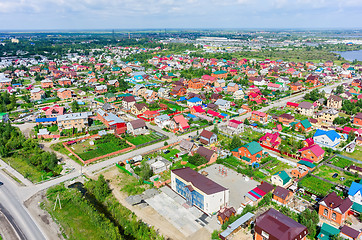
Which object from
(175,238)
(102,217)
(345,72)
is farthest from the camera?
(345,72)

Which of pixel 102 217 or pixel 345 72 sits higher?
pixel 345 72

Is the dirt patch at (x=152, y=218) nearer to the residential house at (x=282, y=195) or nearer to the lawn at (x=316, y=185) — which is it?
the residential house at (x=282, y=195)

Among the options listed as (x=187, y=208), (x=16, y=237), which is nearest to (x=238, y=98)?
(x=187, y=208)

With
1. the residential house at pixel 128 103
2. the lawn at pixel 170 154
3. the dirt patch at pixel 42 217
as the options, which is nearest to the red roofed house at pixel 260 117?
the lawn at pixel 170 154

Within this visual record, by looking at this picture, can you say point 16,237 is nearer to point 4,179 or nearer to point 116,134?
point 4,179

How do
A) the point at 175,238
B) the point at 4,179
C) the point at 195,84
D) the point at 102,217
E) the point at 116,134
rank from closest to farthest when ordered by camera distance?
the point at 175,238
the point at 102,217
the point at 4,179
the point at 116,134
the point at 195,84

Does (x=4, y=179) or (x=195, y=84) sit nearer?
(x=4, y=179)

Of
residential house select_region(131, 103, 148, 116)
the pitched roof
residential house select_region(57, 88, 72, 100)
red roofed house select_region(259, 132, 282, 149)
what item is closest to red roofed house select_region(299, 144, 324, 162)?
red roofed house select_region(259, 132, 282, 149)
